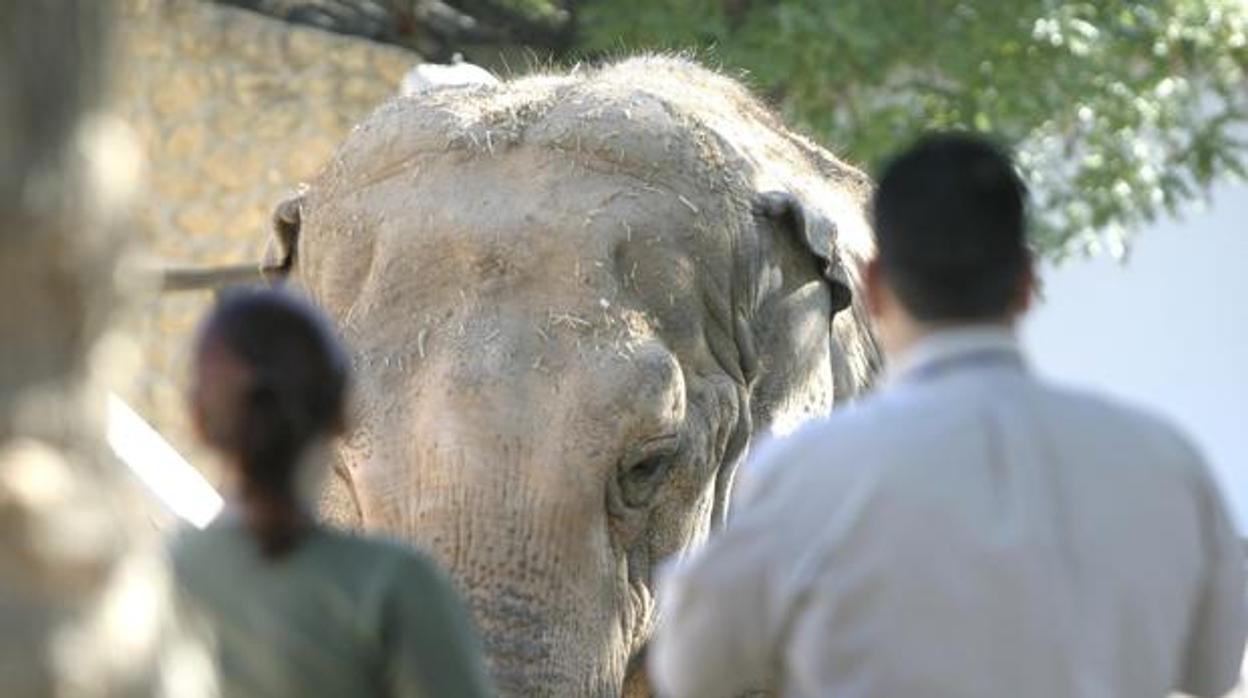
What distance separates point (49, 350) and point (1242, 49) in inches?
585

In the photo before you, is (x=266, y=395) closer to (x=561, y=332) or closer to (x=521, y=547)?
(x=521, y=547)

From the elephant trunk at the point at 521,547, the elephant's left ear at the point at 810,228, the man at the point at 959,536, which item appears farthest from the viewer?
the elephant's left ear at the point at 810,228

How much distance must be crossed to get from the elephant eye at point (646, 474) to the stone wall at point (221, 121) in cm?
906

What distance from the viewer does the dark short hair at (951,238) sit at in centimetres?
578

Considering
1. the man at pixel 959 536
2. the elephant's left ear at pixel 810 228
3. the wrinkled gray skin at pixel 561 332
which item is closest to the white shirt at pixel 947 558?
the man at pixel 959 536

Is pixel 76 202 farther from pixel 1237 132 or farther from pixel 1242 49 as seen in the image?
pixel 1237 132

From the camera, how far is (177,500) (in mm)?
11898

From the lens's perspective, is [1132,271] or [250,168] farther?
[1132,271]

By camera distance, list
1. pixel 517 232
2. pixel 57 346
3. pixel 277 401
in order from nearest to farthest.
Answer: pixel 57 346
pixel 277 401
pixel 517 232

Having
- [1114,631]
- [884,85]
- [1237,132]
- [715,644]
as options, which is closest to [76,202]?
[715,644]

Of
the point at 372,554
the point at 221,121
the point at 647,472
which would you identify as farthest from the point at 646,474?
the point at 221,121

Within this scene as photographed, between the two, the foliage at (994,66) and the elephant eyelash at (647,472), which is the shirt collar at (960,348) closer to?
the elephant eyelash at (647,472)

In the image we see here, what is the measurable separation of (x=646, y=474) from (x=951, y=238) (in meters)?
4.19

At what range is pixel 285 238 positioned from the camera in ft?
35.7
